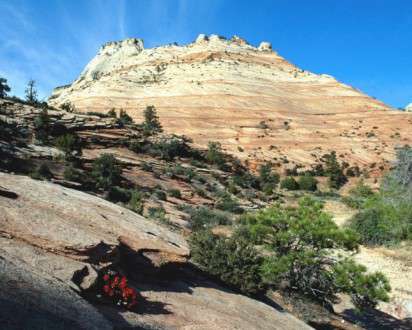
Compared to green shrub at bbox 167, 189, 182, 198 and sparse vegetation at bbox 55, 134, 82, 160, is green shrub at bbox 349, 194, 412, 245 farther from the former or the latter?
sparse vegetation at bbox 55, 134, 82, 160

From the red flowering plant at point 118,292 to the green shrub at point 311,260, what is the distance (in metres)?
6.30

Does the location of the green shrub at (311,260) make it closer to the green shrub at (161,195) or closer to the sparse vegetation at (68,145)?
the green shrub at (161,195)

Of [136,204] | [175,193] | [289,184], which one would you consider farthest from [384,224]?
[289,184]

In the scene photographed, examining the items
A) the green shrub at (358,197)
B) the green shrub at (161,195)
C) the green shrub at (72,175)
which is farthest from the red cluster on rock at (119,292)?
the green shrub at (358,197)

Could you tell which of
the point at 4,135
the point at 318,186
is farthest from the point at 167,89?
the point at 4,135

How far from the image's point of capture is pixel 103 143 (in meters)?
38.5

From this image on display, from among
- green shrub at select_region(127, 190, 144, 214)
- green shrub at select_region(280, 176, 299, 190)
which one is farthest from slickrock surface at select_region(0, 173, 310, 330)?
green shrub at select_region(280, 176, 299, 190)

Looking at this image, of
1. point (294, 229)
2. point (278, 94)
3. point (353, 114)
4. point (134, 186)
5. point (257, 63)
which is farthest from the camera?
point (257, 63)

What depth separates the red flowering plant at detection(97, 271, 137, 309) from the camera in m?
7.59

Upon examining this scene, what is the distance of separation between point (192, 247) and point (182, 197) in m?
18.2

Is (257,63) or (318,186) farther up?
(257,63)

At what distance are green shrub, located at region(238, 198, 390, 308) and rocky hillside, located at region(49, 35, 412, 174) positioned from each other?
126 feet

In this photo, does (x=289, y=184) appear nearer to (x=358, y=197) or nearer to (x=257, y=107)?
(x=358, y=197)

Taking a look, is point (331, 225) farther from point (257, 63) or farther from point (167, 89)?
point (257, 63)
